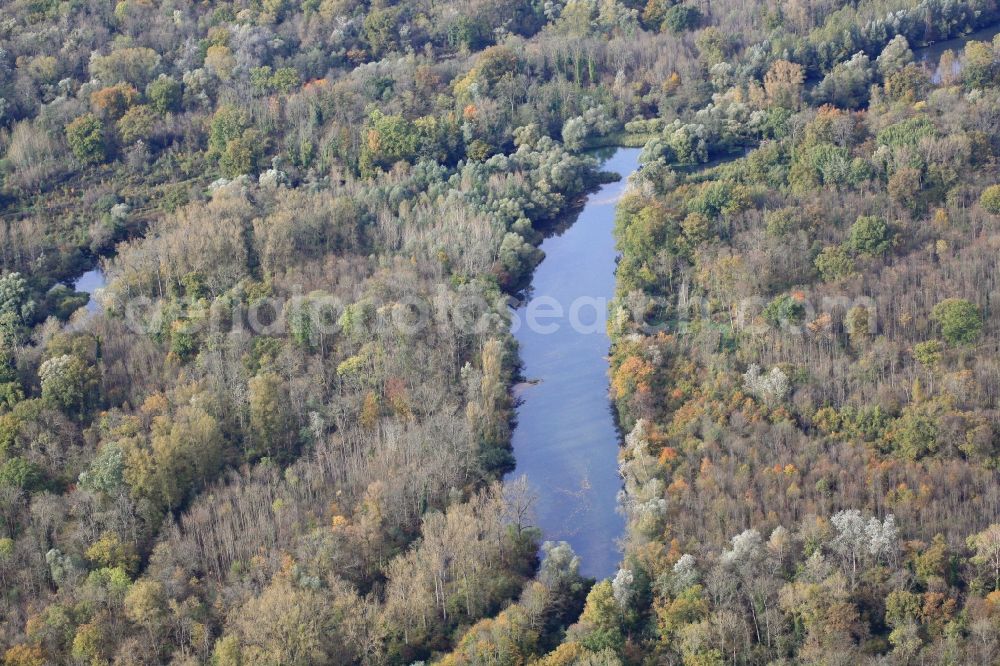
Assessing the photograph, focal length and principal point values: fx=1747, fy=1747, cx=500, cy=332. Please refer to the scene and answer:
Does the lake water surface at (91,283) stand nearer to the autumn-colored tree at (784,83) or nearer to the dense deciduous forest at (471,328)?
the dense deciduous forest at (471,328)

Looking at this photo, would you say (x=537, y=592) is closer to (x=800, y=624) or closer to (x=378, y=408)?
(x=800, y=624)

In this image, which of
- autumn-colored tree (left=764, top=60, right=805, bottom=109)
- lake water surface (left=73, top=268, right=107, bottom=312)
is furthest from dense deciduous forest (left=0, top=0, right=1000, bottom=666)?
lake water surface (left=73, top=268, right=107, bottom=312)

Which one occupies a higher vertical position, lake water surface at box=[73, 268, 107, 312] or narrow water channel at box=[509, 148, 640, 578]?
lake water surface at box=[73, 268, 107, 312]

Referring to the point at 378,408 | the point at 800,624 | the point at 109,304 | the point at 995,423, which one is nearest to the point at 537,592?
the point at 800,624

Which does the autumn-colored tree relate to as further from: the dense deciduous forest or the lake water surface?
the lake water surface

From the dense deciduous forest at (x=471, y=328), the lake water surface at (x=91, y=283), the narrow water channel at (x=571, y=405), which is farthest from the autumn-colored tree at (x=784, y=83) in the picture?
the lake water surface at (x=91, y=283)
